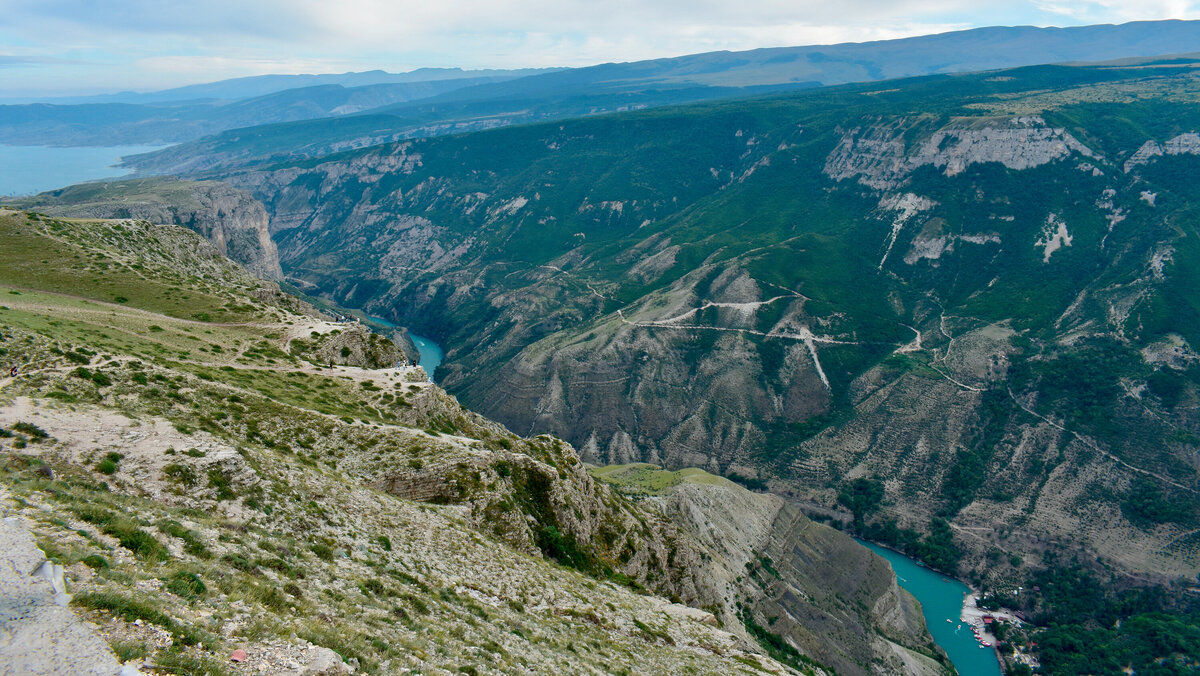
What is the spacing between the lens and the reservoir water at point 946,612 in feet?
343

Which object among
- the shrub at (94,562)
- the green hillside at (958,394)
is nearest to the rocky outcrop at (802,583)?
the green hillside at (958,394)

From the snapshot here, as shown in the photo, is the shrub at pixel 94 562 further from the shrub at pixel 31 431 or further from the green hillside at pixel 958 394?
the green hillside at pixel 958 394

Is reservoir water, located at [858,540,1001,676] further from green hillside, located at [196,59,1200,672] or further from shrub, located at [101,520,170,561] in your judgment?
shrub, located at [101,520,170,561]

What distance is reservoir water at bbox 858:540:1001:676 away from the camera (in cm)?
10469

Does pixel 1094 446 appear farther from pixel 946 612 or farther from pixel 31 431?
pixel 31 431

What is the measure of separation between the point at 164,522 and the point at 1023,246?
23414 centimetres

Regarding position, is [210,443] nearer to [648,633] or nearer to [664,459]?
[648,633]

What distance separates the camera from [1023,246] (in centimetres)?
19525

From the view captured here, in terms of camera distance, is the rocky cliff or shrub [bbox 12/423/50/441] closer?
the rocky cliff

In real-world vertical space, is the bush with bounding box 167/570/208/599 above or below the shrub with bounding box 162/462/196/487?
above

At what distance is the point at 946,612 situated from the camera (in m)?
115

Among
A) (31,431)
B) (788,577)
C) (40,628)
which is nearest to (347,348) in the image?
(31,431)

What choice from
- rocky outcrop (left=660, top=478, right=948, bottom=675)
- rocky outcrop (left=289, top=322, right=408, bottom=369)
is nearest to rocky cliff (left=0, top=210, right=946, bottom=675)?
rocky outcrop (left=289, top=322, right=408, bottom=369)

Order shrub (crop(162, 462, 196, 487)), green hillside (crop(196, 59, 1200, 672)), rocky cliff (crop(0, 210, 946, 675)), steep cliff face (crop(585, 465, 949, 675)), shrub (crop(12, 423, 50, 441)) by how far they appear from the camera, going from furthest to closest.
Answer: green hillside (crop(196, 59, 1200, 672)), steep cliff face (crop(585, 465, 949, 675)), shrub (crop(162, 462, 196, 487)), shrub (crop(12, 423, 50, 441)), rocky cliff (crop(0, 210, 946, 675))
